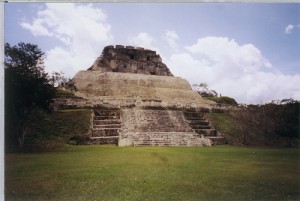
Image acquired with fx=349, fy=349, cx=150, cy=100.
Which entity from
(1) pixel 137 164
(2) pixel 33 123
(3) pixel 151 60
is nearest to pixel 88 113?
(2) pixel 33 123

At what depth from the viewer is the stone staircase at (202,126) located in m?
17.1

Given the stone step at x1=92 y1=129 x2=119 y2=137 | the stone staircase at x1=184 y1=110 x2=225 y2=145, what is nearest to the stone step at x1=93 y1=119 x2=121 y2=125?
the stone step at x1=92 y1=129 x2=119 y2=137

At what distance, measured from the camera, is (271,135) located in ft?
60.1

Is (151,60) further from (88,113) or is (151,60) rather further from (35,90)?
(35,90)

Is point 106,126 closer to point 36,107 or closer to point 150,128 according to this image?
point 150,128

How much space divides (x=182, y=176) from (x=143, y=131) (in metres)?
7.16

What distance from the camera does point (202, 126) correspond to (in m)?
18.6

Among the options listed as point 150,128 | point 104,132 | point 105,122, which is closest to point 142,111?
point 150,128

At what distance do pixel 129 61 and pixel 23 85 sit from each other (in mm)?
20156

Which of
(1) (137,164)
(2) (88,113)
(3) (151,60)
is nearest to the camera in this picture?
(1) (137,164)

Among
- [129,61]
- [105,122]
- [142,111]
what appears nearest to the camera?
[105,122]

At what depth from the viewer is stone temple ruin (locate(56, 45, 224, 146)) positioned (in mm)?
15992

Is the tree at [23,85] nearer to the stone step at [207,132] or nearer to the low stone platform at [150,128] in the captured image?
the low stone platform at [150,128]

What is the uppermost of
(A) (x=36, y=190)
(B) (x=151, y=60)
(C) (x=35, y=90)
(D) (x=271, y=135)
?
(B) (x=151, y=60)
